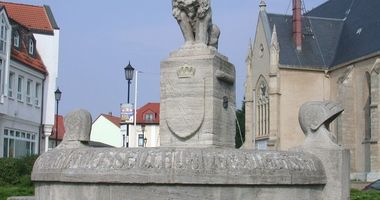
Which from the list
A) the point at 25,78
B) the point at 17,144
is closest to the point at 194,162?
A: the point at 17,144

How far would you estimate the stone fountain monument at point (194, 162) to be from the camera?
7828 millimetres

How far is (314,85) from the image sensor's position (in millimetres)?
56688

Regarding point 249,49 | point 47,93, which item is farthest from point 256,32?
point 47,93

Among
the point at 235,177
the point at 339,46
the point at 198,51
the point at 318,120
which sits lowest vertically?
the point at 235,177

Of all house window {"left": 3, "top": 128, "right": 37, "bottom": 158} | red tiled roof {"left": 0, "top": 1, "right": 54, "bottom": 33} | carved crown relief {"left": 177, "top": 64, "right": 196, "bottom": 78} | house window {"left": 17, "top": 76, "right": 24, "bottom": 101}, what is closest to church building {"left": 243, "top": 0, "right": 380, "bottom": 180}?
red tiled roof {"left": 0, "top": 1, "right": 54, "bottom": 33}

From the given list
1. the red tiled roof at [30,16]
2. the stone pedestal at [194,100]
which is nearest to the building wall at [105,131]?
the red tiled roof at [30,16]

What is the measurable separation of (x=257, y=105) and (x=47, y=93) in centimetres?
2276

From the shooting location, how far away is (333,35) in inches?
2344

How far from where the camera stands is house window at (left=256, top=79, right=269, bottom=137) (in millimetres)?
58062

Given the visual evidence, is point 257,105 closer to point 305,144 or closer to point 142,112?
point 142,112

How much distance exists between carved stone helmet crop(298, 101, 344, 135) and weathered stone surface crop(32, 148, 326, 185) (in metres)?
0.89

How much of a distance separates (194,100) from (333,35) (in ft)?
168

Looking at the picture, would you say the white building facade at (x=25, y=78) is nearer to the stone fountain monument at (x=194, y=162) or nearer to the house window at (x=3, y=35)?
the house window at (x=3, y=35)

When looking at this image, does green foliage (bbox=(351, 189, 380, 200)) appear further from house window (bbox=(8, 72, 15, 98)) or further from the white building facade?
house window (bbox=(8, 72, 15, 98))
